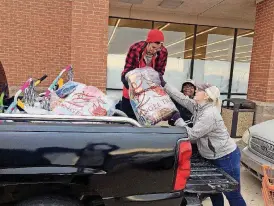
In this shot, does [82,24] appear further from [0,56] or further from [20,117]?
[20,117]

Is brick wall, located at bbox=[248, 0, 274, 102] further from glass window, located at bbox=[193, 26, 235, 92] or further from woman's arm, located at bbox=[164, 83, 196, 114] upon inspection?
woman's arm, located at bbox=[164, 83, 196, 114]

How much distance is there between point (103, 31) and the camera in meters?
6.19

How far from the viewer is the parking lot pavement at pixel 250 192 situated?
3.75 meters

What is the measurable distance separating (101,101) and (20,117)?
84 centimetres

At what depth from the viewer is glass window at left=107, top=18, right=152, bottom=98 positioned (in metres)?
10.2

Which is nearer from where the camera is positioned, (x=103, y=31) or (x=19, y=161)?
(x=19, y=161)

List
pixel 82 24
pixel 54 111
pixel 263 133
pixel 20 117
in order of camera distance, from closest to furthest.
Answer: pixel 20 117
pixel 54 111
pixel 263 133
pixel 82 24

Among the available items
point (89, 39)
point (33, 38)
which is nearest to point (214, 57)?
point (89, 39)

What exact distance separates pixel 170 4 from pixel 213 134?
659cm

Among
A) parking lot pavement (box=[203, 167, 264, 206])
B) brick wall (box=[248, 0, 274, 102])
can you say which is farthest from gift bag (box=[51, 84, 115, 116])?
brick wall (box=[248, 0, 274, 102])

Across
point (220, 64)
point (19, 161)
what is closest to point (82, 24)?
point (19, 161)

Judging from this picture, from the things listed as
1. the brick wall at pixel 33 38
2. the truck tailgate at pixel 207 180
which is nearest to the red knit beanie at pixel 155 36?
the truck tailgate at pixel 207 180

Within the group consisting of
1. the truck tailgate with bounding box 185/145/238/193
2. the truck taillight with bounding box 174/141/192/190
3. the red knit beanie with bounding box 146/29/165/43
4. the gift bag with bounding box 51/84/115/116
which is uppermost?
the red knit beanie with bounding box 146/29/165/43

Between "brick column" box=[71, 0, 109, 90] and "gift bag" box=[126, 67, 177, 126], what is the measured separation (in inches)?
130
